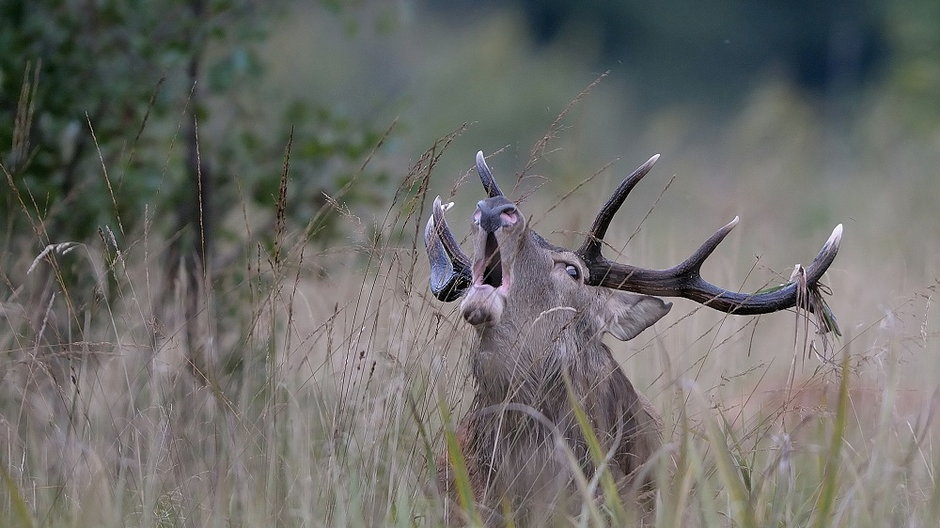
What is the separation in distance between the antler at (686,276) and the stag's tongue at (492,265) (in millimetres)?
271

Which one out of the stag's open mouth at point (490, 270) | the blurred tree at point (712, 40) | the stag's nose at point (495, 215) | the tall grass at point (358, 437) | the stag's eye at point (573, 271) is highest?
the blurred tree at point (712, 40)

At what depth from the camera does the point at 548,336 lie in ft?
12.3

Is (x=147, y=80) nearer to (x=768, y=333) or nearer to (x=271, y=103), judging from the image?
(x=271, y=103)

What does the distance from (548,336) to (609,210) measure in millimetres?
406

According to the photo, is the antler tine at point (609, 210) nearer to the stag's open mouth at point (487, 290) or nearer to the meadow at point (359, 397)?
the meadow at point (359, 397)

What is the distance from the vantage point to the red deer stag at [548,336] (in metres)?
3.56

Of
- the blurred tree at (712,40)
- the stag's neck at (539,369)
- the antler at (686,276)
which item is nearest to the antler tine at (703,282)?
the antler at (686,276)

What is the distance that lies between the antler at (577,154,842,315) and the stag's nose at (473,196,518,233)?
23 cm

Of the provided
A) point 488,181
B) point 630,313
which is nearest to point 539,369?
point 630,313

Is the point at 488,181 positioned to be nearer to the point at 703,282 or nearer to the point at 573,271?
the point at 573,271

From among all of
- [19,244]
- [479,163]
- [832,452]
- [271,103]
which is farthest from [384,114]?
[832,452]

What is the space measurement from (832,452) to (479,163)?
164 centimetres

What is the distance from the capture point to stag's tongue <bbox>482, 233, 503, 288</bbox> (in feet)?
12.0

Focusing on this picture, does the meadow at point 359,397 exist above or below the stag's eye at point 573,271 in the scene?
below
